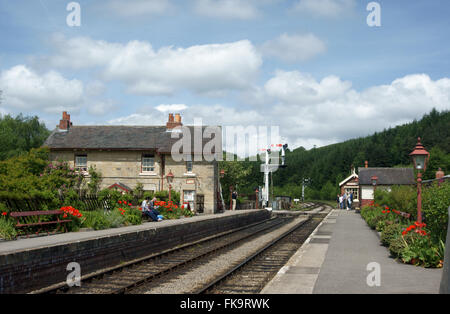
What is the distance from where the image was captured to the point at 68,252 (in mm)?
10461

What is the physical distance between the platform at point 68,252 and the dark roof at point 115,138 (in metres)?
16.1

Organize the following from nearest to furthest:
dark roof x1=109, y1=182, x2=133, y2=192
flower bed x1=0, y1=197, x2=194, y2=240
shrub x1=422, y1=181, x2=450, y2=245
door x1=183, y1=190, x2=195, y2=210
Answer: shrub x1=422, y1=181, x2=450, y2=245
flower bed x1=0, y1=197, x2=194, y2=240
dark roof x1=109, y1=182, x2=133, y2=192
door x1=183, y1=190, x2=195, y2=210

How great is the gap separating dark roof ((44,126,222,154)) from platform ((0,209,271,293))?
16.1 meters

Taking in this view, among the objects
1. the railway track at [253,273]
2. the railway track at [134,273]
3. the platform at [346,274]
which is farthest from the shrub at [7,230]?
the platform at [346,274]

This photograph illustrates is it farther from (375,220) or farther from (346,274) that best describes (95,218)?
(375,220)

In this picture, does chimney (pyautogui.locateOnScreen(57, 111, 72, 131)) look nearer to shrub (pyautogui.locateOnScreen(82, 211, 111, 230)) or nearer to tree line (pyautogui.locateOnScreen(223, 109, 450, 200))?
shrub (pyautogui.locateOnScreen(82, 211, 111, 230))

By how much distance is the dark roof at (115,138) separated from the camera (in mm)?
33406

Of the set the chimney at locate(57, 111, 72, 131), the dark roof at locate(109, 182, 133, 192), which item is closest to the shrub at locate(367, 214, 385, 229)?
the dark roof at locate(109, 182, 133, 192)

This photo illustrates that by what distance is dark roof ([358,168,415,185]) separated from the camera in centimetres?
5012

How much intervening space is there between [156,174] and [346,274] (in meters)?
24.6

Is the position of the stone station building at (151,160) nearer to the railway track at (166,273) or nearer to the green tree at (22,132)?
the railway track at (166,273)

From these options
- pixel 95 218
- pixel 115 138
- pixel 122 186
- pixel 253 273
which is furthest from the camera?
pixel 115 138

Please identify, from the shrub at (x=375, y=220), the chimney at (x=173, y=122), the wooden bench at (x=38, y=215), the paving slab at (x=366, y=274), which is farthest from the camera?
the chimney at (x=173, y=122)

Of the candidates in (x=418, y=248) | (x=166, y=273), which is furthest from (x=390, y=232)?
(x=166, y=273)
